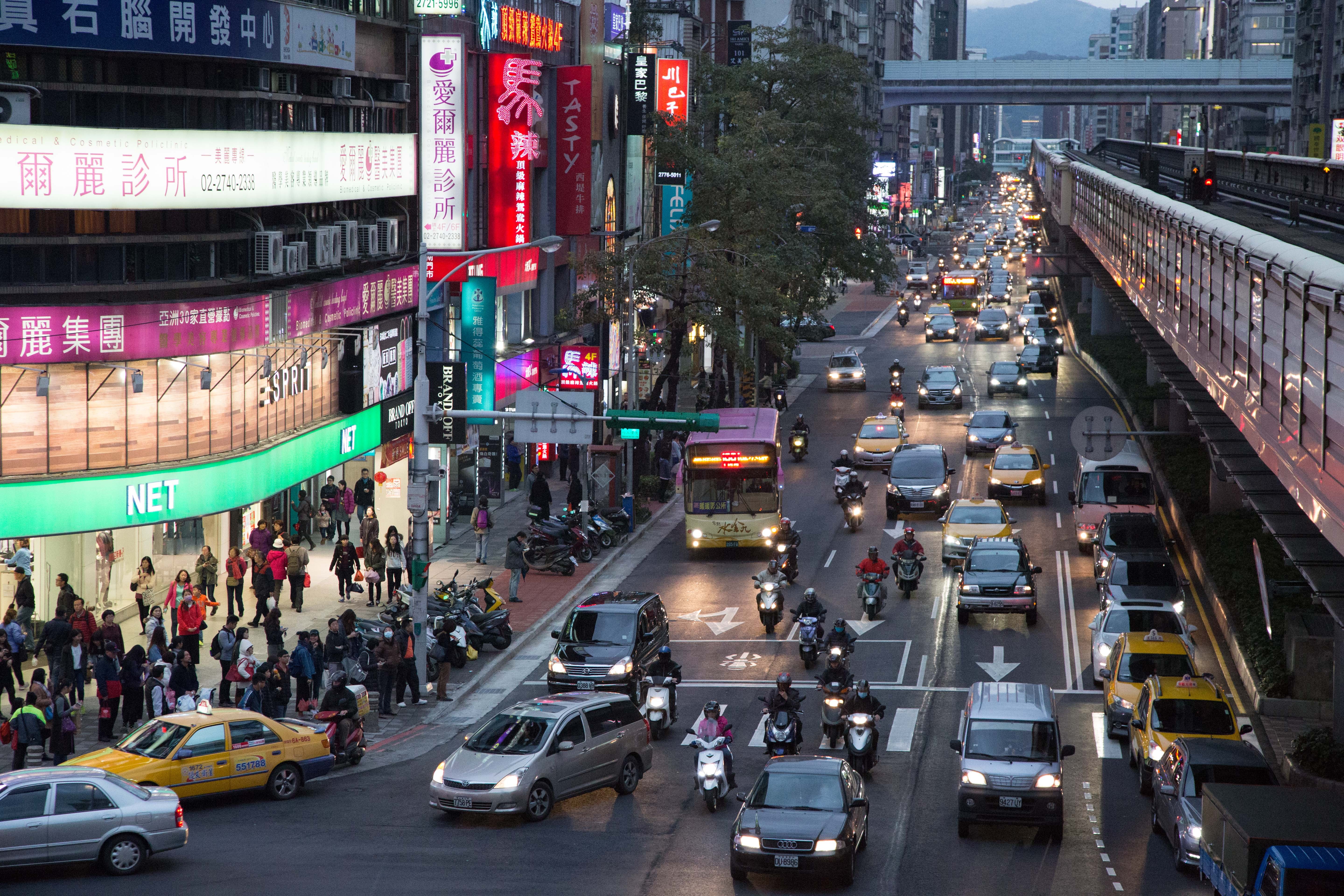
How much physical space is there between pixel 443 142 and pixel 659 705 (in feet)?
65.0

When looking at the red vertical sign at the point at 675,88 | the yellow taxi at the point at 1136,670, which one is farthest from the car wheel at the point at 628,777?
the red vertical sign at the point at 675,88

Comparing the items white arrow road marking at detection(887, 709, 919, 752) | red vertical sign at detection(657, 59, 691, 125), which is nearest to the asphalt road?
white arrow road marking at detection(887, 709, 919, 752)

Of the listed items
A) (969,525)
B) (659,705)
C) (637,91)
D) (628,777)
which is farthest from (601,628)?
(637,91)

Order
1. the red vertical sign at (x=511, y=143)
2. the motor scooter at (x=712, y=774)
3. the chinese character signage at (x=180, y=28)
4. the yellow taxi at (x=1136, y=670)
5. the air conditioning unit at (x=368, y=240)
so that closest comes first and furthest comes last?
1. the motor scooter at (x=712, y=774)
2. the yellow taxi at (x=1136, y=670)
3. the chinese character signage at (x=180, y=28)
4. the air conditioning unit at (x=368, y=240)
5. the red vertical sign at (x=511, y=143)

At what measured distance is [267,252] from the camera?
107ft

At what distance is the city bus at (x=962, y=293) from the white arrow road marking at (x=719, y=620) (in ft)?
223

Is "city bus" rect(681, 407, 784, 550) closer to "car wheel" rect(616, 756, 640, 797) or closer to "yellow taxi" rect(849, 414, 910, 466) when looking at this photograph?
"yellow taxi" rect(849, 414, 910, 466)

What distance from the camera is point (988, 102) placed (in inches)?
5408

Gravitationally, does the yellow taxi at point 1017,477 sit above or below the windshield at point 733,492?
below

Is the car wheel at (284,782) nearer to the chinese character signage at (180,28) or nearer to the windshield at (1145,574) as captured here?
the chinese character signage at (180,28)

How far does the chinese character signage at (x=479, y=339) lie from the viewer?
4447 cm

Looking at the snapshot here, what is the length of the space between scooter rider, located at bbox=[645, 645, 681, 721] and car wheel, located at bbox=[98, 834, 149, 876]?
10.0 m

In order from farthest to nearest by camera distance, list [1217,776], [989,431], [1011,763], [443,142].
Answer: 1. [989,431]
2. [443,142]
3. [1011,763]
4. [1217,776]

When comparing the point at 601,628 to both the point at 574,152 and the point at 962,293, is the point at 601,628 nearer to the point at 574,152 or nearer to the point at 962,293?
the point at 574,152
